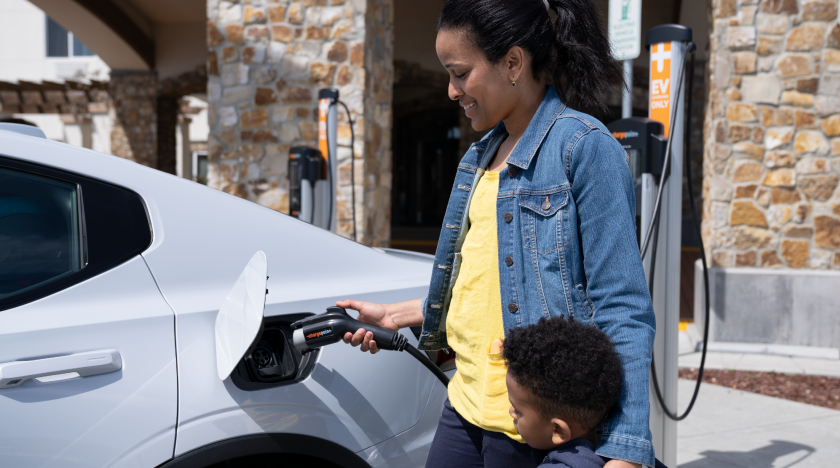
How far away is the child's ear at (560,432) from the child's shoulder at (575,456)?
16mm

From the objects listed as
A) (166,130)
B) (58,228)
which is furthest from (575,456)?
(166,130)

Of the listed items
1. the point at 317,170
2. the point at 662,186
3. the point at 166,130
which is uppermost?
the point at 166,130

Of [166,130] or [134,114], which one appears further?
[166,130]

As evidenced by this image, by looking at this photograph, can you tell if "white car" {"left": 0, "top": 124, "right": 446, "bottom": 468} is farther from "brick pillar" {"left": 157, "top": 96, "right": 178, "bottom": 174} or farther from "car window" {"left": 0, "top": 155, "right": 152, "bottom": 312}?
"brick pillar" {"left": 157, "top": 96, "right": 178, "bottom": 174}

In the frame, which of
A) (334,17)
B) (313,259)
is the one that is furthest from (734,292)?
(313,259)

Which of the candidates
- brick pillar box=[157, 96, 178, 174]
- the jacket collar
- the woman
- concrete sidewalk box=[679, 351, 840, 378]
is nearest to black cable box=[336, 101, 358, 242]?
concrete sidewalk box=[679, 351, 840, 378]

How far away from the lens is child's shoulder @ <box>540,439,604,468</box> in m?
1.20

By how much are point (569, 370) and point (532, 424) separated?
0.14 metres

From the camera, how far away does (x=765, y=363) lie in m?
5.34

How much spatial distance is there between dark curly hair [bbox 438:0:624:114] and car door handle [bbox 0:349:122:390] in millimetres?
1002

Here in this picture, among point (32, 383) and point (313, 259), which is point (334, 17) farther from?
point (32, 383)

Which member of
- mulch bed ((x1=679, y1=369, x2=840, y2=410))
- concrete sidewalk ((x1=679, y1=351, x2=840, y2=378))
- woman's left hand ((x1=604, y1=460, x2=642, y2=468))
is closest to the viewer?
woman's left hand ((x1=604, y1=460, x2=642, y2=468))

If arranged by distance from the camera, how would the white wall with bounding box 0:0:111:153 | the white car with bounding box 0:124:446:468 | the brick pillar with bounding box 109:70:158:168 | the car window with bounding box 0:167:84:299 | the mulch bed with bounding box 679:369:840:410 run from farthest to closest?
the white wall with bounding box 0:0:111:153 < the brick pillar with bounding box 109:70:158:168 < the mulch bed with bounding box 679:369:840:410 < the car window with bounding box 0:167:84:299 < the white car with bounding box 0:124:446:468

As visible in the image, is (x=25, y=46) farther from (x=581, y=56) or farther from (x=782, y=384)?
(x=581, y=56)
